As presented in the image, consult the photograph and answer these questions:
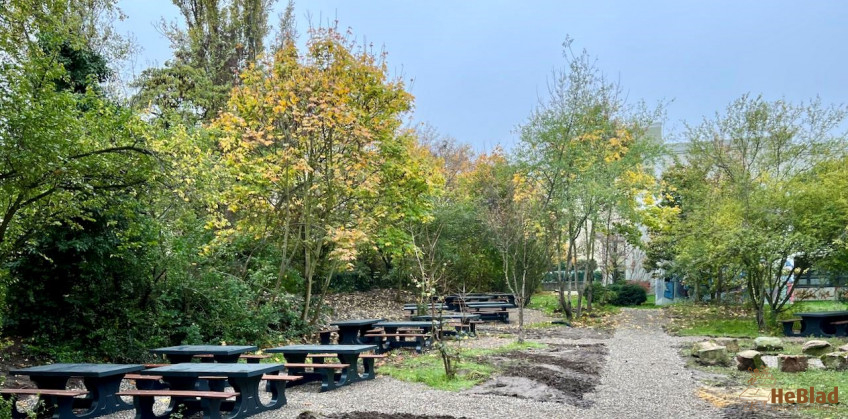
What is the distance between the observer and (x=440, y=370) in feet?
28.0

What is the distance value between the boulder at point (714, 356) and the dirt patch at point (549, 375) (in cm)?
150

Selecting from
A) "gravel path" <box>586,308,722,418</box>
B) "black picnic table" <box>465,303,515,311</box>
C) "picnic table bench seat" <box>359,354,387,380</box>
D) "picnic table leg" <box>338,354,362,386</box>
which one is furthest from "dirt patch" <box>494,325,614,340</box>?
"picnic table leg" <box>338,354,362,386</box>

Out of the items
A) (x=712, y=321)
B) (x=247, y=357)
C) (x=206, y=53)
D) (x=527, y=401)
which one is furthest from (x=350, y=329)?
(x=206, y=53)

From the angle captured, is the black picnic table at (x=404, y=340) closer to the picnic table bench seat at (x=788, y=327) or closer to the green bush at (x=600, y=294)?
the picnic table bench seat at (x=788, y=327)

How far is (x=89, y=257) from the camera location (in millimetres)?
8836

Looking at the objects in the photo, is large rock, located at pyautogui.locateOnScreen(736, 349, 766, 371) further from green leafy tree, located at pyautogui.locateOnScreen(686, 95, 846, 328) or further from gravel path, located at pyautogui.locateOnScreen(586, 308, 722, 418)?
green leafy tree, located at pyautogui.locateOnScreen(686, 95, 846, 328)

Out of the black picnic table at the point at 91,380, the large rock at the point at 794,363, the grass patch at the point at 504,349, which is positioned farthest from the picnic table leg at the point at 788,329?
the black picnic table at the point at 91,380

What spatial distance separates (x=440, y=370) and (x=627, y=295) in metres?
17.1

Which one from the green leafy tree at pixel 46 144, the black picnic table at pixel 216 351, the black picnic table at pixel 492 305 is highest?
the green leafy tree at pixel 46 144

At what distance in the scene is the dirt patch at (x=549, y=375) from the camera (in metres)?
7.04

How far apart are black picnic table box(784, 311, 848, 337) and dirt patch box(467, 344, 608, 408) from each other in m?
5.53

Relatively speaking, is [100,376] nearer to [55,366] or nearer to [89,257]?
[55,366]

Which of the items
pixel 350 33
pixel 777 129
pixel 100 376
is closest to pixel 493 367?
pixel 100 376

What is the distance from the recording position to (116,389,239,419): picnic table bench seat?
5.42 m
